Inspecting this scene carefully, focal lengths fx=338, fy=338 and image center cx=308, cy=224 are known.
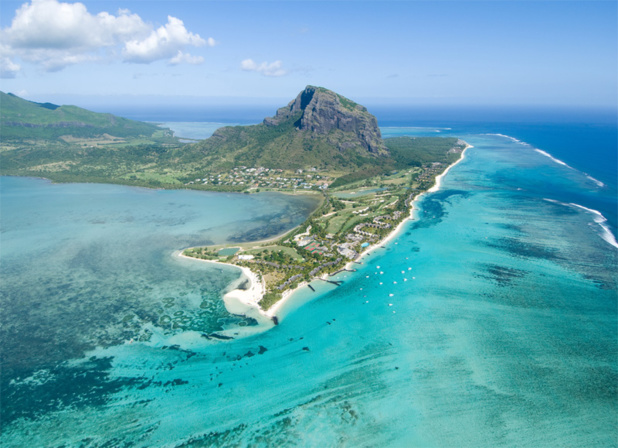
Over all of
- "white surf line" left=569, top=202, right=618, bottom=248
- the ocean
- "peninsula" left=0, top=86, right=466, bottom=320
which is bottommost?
the ocean

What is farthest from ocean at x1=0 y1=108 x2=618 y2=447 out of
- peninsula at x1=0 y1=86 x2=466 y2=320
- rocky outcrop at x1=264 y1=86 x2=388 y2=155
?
rocky outcrop at x1=264 y1=86 x2=388 y2=155

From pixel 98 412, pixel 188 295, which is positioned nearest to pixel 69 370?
pixel 98 412

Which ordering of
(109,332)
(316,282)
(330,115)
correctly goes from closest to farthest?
(109,332)
(316,282)
(330,115)

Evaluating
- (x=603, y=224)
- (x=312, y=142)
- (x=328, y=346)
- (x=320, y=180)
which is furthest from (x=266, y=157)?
(x=328, y=346)

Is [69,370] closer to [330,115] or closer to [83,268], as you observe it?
[83,268]

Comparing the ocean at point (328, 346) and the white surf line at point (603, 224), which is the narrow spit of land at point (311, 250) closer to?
the ocean at point (328, 346)

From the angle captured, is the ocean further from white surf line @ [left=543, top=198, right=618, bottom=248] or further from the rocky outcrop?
the rocky outcrop

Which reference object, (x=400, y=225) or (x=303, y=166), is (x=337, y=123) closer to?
(x=303, y=166)

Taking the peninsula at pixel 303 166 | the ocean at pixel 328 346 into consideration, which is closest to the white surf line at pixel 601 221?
the ocean at pixel 328 346
